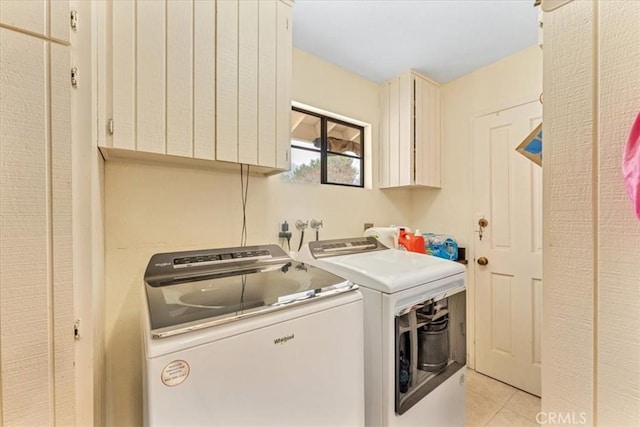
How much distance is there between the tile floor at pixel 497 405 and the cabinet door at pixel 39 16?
9.07 ft

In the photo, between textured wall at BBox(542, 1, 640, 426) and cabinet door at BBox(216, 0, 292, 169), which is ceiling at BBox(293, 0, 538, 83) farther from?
textured wall at BBox(542, 1, 640, 426)

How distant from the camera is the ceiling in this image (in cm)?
164

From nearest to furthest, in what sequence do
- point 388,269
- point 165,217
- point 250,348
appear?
point 250,348, point 388,269, point 165,217

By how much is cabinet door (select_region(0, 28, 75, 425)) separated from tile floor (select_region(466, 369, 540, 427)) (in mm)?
2241

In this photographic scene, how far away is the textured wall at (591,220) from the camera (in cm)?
55

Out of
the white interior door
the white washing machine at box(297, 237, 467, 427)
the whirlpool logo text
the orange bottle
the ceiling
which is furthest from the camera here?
the orange bottle

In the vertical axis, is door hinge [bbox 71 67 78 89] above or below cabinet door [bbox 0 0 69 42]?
below

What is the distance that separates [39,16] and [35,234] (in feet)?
1.89

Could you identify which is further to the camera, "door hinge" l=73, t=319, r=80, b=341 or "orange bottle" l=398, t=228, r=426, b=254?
"orange bottle" l=398, t=228, r=426, b=254

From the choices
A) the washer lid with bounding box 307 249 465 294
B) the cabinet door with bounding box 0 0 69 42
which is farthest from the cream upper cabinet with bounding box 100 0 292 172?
the washer lid with bounding box 307 249 465 294

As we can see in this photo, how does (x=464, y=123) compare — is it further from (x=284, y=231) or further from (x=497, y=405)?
(x=497, y=405)

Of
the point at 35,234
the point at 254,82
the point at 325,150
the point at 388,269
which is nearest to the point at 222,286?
the point at 35,234

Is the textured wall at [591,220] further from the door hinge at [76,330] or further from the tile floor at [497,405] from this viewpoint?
the tile floor at [497,405]

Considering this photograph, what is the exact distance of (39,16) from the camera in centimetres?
71
